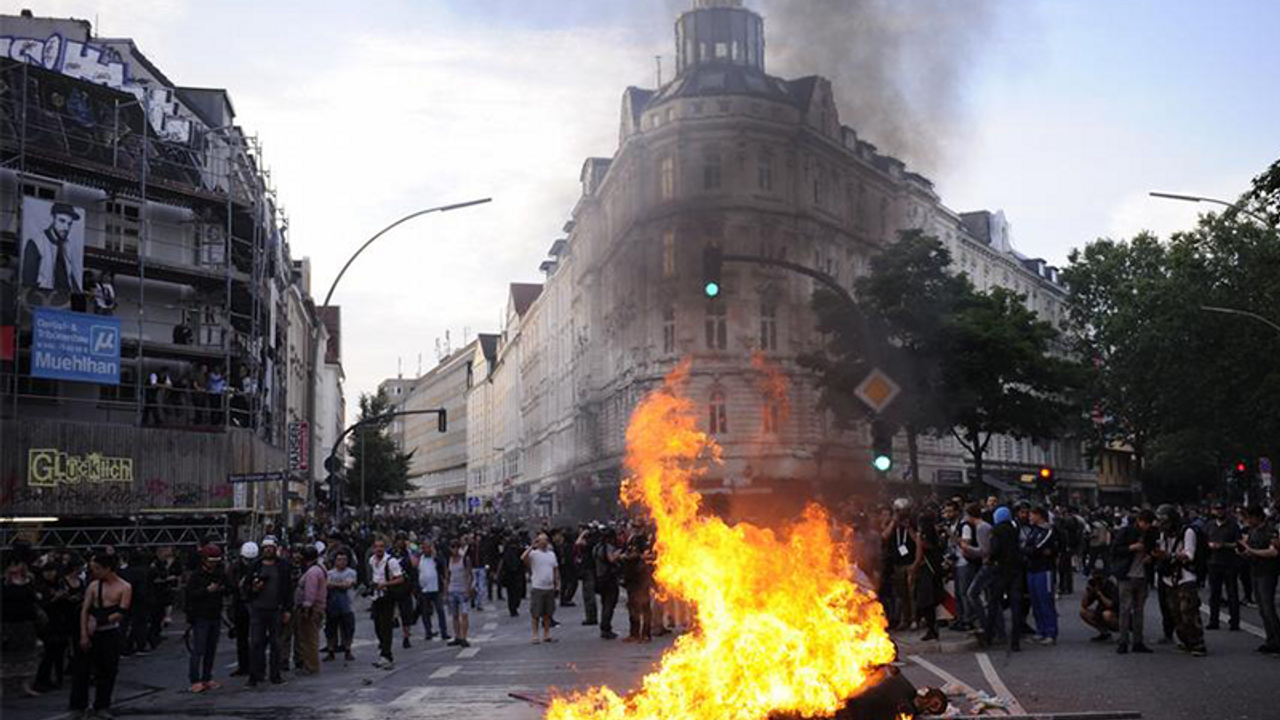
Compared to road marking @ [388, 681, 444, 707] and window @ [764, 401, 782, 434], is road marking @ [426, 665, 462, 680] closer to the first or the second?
road marking @ [388, 681, 444, 707]

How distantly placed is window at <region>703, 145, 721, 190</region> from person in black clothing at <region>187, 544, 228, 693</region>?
732 centimetres

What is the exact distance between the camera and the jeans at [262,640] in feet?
48.6

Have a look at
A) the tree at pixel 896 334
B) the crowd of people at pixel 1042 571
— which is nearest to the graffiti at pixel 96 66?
→ the tree at pixel 896 334

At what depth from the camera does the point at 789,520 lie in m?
15.8

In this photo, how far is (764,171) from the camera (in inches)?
566

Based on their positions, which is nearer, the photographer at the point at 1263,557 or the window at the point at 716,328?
the photographer at the point at 1263,557

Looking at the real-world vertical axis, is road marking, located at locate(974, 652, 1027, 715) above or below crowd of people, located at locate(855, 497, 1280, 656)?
below

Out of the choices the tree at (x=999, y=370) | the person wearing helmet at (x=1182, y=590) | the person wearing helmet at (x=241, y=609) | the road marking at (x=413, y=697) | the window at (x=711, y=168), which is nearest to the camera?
the road marking at (x=413, y=697)

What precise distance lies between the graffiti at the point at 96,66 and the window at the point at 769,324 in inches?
754

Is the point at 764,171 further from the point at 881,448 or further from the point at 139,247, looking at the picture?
the point at 139,247

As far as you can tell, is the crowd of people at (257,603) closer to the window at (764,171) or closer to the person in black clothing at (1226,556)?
the window at (764,171)

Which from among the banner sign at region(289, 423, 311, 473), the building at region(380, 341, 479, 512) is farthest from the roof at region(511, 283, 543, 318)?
the building at region(380, 341, 479, 512)

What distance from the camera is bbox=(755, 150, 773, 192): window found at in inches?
554

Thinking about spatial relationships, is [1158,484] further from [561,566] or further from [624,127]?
[624,127]
